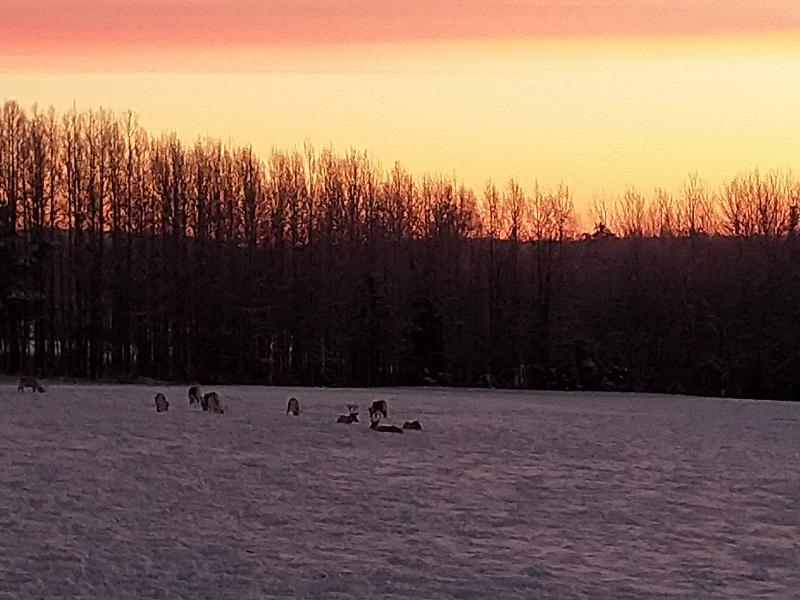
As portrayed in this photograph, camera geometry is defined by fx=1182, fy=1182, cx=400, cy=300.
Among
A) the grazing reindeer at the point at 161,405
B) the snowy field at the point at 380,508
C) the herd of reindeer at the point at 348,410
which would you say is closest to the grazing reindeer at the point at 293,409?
the herd of reindeer at the point at 348,410

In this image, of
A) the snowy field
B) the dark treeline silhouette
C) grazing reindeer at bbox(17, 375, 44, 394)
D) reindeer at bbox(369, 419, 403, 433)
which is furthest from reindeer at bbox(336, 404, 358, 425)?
the dark treeline silhouette

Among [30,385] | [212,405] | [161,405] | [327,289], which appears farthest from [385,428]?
[327,289]

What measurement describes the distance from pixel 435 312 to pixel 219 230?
13.7 metres

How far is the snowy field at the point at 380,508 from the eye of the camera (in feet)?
39.6

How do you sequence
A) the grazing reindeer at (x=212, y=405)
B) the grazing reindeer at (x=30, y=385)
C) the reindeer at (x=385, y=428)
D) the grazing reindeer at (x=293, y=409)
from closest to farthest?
the reindeer at (x=385, y=428) → the grazing reindeer at (x=212, y=405) → the grazing reindeer at (x=293, y=409) → the grazing reindeer at (x=30, y=385)

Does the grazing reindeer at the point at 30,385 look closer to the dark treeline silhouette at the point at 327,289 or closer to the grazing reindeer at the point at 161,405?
the grazing reindeer at the point at 161,405

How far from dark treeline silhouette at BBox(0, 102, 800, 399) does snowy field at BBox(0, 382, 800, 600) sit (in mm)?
26255

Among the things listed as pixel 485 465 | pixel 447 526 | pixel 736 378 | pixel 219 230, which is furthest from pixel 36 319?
pixel 447 526

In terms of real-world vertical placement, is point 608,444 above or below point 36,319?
below

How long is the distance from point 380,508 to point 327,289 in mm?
42032

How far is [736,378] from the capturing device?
50469 millimetres

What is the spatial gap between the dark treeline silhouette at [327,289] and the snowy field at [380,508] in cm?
2625

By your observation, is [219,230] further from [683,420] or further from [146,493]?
[146,493]

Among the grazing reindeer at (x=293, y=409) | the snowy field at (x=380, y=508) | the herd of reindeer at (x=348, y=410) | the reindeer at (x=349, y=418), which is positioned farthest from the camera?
the grazing reindeer at (x=293, y=409)
